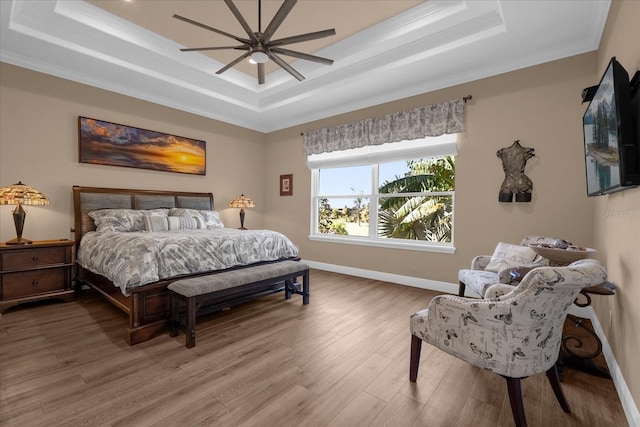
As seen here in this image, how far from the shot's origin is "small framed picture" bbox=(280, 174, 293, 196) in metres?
5.75

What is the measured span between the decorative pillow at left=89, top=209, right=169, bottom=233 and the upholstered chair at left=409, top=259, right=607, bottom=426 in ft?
12.6

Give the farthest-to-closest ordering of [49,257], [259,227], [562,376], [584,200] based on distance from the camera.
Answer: [259,227], [49,257], [584,200], [562,376]

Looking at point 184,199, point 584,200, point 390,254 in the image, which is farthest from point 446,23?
point 184,199

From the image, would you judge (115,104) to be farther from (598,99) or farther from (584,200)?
(584,200)

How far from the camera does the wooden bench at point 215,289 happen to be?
2.36 m

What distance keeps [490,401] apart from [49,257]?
14.6 feet

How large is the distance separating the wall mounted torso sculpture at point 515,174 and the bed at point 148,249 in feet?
9.05

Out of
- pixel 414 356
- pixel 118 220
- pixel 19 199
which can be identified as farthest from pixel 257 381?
pixel 19 199

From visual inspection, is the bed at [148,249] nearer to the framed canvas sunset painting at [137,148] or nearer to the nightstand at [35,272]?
the nightstand at [35,272]

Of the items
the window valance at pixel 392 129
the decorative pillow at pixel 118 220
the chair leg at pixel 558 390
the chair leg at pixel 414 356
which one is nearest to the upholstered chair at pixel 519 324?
the chair leg at pixel 558 390

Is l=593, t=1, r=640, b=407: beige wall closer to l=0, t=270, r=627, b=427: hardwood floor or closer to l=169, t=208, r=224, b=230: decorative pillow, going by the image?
l=0, t=270, r=627, b=427: hardwood floor

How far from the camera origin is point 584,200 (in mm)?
2949

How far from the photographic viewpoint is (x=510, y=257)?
8.95ft

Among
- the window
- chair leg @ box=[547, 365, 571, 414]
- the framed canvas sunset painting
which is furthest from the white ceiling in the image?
chair leg @ box=[547, 365, 571, 414]
